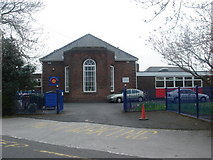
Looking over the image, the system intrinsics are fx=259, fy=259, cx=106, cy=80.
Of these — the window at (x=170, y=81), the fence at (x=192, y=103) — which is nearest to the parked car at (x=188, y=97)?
the fence at (x=192, y=103)

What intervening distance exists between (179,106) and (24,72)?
1001 cm

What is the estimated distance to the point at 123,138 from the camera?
29.7ft

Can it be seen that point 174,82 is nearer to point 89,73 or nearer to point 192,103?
point 89,73

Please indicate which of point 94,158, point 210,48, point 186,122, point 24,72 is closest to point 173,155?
point 94,158

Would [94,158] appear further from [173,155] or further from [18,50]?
[18,50]

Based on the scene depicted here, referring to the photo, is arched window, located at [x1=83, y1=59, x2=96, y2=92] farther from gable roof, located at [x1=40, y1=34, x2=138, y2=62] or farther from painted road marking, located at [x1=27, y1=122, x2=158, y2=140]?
painted road marking, located at [x1=27, y1=122, x2=158, y2=140]

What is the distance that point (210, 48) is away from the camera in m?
9.80

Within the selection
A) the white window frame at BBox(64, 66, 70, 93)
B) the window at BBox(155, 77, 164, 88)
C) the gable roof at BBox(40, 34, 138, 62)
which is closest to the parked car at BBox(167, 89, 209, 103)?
the white window frame at BBox(64, 66, 70, 93)

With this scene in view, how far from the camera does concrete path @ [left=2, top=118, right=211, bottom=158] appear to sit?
284 inches

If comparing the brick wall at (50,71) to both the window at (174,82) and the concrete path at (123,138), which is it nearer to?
the window at (174,82)

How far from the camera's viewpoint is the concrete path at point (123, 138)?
23.7 ft

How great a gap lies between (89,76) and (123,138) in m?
18.9

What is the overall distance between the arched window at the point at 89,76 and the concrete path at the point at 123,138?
15.4m

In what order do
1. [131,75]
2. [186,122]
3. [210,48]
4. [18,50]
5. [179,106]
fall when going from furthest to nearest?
[131,75], [18,50], [179,106], [186,122], [210,48]
